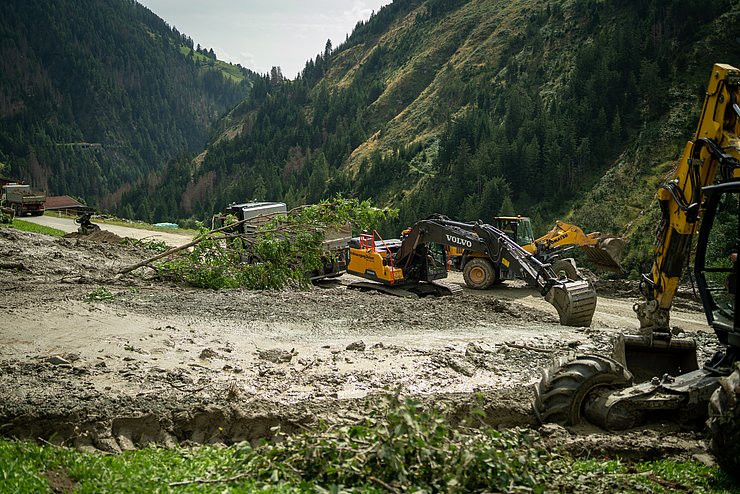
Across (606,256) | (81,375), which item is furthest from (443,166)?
(81,375)

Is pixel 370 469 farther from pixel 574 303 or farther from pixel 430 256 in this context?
pixel 430 256

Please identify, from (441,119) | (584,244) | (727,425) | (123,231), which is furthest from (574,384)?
(441,119)

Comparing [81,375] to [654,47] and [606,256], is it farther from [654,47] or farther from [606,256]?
[654,47]

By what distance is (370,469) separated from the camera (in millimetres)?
5078

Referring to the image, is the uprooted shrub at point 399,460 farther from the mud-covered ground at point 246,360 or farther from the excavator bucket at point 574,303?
the excavator bucket at point 574,303

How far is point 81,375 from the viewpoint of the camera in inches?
323

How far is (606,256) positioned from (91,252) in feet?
61.4

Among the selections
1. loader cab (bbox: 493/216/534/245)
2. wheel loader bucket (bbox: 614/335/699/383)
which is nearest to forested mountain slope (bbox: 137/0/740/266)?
loader cab (bbox: 493/216/534/245)

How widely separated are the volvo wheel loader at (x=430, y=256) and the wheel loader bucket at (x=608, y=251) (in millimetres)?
7243

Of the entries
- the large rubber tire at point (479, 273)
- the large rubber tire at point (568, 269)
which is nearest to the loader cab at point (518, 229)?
the large rubber tire at point (479, 273)

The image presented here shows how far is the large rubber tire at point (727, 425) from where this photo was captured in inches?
211

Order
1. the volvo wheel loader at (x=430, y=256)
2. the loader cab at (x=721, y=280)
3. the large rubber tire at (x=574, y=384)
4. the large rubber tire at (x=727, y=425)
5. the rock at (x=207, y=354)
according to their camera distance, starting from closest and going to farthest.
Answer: the large rubber tire at (x=727, y=425)
the loader cab at (x=721, y=280)
the large rubber tire at (x=574, y=384)
the rock at (x=207, y=354)
the volvo wheel loader at (x=430, y=256)

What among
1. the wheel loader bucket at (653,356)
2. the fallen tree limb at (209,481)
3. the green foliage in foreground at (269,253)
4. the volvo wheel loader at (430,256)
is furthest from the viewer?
the volvo wheel loader at (430,256)

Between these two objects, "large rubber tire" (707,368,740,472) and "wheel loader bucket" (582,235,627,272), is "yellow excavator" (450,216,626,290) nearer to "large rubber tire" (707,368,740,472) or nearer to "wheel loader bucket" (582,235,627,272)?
"wheel loader bucket" (582,235,627,272)
